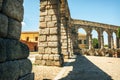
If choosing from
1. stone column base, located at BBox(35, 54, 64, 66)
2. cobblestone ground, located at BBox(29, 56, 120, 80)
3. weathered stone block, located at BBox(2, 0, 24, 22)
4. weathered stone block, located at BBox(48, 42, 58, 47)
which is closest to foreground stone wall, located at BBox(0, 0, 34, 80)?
weathered stone block, located at BBox(2, 0, 24, 22)

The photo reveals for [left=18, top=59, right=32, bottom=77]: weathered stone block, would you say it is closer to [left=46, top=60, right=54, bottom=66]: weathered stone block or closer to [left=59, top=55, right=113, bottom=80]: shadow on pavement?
[left=59, top=55, right=113, bottom=80]: shadow on pavement

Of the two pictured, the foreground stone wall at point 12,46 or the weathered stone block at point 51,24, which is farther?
the weathered stone block at point 51,24

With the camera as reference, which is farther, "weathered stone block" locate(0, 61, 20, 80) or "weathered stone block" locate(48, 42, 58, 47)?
"weathered stone block" locate(48, 42, 58, 47)

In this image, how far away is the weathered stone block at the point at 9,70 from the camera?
7.49 ft

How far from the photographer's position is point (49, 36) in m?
8.71

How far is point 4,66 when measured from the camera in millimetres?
2344

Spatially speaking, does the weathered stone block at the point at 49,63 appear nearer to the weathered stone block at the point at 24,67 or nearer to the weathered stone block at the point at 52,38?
the weathered stone block at the point at 52,38

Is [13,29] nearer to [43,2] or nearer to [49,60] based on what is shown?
[49,60]

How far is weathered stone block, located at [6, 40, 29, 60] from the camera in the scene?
8.41 ft

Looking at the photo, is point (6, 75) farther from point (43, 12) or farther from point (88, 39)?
point (88, 39)

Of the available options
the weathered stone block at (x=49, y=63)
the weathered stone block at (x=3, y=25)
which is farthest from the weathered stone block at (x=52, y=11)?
the weathered stone block at (x=3, y=25)

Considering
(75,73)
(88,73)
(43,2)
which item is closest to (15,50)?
(75,73)

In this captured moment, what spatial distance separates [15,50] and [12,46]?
0.12 m

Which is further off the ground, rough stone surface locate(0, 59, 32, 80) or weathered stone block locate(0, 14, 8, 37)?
weathered stone block locate(0, 14, 8, 37)
